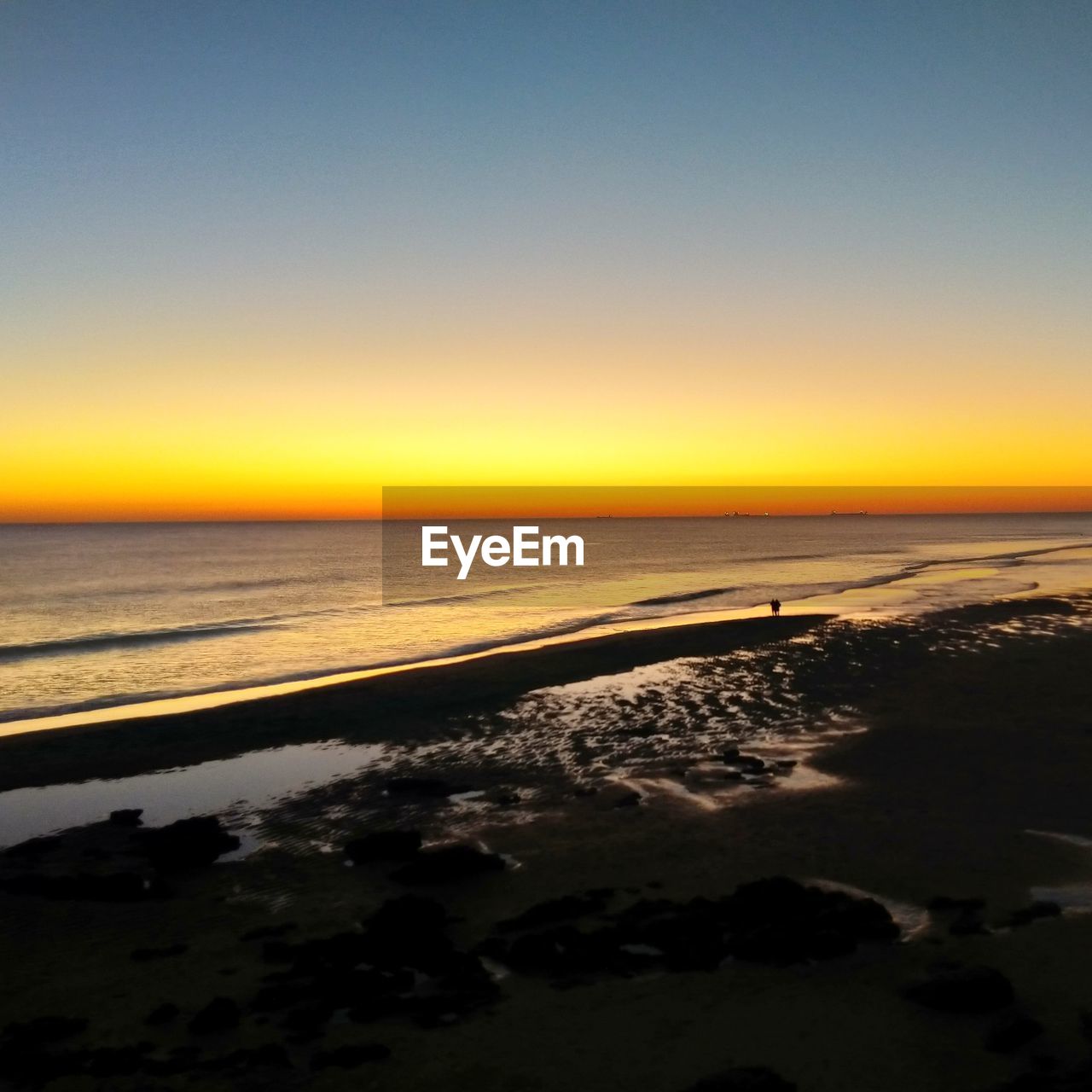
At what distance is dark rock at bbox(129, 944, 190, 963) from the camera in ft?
35.5

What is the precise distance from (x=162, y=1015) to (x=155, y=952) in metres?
1.68

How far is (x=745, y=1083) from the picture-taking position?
7703mm

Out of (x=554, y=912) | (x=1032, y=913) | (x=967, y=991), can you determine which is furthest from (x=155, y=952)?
(x=1032, y=913)

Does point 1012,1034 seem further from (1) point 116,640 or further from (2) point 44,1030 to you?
(1) point 116,640

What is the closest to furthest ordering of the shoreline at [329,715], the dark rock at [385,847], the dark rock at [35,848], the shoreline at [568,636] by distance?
the dark rock at [385,847]
the dark rock at [35,848]
the shoreline at [329,715]
the shoreline at [568,636]

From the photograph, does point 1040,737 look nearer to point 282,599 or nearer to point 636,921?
point 636,921

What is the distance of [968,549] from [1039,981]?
119 metres

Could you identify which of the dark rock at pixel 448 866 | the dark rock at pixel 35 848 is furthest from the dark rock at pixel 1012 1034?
the dark rock at pixel 35 848

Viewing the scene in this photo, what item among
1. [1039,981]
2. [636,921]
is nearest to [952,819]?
[1039,981]

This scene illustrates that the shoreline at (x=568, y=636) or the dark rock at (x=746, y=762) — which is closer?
the dark rock at (x=746, y=762)

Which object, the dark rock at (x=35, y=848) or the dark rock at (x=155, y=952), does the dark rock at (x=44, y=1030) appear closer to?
the dark rock at (x=155, y=952)

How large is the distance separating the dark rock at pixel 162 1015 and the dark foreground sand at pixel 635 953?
0.14 feet

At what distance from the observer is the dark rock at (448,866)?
1275cm

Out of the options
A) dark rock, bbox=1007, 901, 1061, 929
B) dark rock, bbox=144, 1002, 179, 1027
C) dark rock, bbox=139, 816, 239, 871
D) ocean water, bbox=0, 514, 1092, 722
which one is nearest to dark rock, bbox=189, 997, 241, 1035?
Answer: dark rock, bbox=144, 1002, 179, 1027
